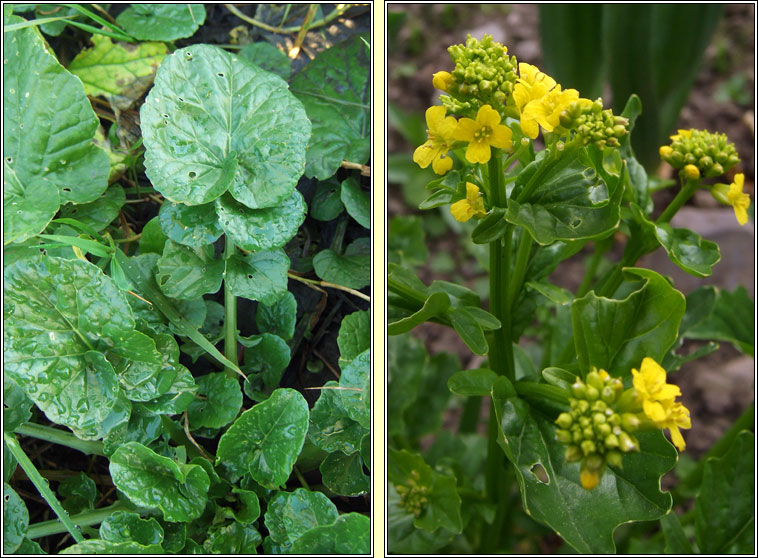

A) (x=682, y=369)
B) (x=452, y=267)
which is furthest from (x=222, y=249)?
(x=682, y=369)

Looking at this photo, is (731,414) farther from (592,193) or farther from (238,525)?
(238,525)

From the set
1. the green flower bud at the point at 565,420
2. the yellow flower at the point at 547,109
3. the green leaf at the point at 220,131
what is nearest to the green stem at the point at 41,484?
the green leaf at the point at 220,131

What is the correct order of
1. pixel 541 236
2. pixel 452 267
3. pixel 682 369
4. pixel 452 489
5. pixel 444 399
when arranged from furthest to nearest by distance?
1. pixel 452 267
2. pixel 682 369
3. pixel 444 399
4. pixel 452 489
5. pixel 541 236

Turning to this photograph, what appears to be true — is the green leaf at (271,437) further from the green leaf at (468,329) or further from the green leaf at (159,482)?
the green leaf at (468,329)

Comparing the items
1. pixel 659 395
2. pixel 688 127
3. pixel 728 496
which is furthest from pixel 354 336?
pixel 688 127

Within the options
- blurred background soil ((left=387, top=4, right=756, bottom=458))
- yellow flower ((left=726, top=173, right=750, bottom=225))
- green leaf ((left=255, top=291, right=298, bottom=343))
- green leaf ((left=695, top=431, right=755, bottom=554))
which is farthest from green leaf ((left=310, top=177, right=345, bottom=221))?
green leaf ((left=695, top=431, right=755, bottom=554))

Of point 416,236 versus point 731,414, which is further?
point 731,414
